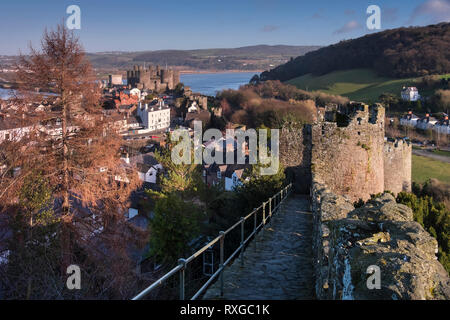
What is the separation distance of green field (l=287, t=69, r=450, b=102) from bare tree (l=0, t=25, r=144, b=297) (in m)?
75.7

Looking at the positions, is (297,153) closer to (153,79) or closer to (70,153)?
(70,153)

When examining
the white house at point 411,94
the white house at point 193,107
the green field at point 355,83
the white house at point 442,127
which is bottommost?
the white house at point 442,127

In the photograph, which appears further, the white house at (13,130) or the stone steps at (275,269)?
the white house at (13,130)

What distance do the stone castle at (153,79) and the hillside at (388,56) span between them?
29.4 meters

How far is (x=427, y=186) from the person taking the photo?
101ft

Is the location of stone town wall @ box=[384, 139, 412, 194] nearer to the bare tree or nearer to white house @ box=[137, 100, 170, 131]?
the bare tree

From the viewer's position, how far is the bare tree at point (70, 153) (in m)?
11.5

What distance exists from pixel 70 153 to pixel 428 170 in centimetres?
3825

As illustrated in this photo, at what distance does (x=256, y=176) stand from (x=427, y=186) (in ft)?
74.9

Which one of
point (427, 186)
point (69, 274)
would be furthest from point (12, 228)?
point (427, 186)

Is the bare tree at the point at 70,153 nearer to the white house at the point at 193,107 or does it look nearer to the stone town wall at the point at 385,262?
the stone town wall at the point at 385,262

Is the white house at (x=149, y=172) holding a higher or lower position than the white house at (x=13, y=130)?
lower

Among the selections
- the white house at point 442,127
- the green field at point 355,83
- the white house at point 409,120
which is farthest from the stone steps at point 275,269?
the green field at point 355,83

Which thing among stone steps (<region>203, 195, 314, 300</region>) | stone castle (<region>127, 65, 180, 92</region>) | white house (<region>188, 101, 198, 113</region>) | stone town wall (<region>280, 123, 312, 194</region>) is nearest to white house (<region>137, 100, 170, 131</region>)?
white house (<region>188, 101, 198, 113</region>)
